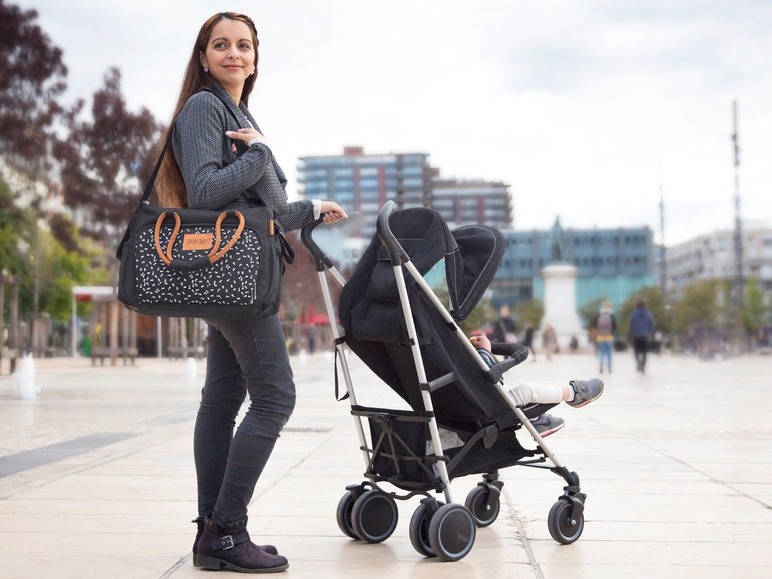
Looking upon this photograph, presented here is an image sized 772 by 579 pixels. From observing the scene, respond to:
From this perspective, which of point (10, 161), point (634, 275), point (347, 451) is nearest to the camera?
point (347, 451)

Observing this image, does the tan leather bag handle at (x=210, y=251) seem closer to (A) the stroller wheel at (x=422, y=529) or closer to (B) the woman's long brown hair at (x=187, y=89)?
(B) the woman's long brown hair at (x=187, y=89)

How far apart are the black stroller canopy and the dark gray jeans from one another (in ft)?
1.73

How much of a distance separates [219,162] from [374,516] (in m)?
1.56

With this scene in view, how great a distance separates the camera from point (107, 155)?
3844 centimetres

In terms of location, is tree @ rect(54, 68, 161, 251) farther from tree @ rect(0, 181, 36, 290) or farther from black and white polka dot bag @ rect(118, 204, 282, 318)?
black and white polka dot bag @ rect(118, 204, 282, 318)

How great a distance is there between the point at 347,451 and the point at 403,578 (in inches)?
165

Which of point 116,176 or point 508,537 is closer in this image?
point 508,537

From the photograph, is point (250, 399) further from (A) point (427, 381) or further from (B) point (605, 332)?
(B) point (605, 332)

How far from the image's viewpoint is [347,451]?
7.92 meters

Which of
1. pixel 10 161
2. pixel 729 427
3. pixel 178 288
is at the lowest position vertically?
pixel 729 427

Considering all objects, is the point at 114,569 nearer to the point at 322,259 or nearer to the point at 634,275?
the point at 322,259

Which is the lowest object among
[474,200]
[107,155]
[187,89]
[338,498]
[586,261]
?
[338,498]

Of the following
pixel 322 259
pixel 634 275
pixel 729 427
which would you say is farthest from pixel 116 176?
pixel 634 275

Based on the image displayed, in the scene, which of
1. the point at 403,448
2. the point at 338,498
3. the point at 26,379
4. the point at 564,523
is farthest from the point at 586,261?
the point at 403,448
